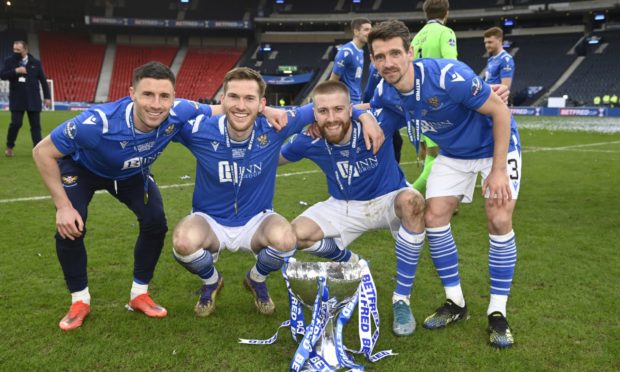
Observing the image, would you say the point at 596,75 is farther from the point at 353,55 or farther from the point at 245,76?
the point at 245,76

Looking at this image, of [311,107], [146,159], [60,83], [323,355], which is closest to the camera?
[323,355]

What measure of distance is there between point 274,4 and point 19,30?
21.5 metres

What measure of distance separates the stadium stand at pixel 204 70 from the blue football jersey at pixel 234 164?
3781 cm

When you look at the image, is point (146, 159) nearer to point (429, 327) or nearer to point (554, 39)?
point (429, 327)

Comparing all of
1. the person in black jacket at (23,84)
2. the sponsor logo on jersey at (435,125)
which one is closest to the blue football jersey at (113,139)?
the sponsor logo on jersey at (435,125)

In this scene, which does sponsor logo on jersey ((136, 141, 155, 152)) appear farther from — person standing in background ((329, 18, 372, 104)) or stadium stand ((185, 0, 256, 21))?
stadium stand ((185, 0, 256, 21))

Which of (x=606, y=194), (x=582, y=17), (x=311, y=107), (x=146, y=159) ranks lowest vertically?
(x=606, y=194)

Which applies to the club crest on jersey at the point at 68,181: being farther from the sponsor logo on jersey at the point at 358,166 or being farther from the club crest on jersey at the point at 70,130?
the sponsor logo on jersey at the point at 358,166

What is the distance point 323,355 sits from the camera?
2.63 meters

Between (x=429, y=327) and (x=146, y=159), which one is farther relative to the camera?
(x=146, y=159)

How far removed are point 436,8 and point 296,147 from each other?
10.2 ft

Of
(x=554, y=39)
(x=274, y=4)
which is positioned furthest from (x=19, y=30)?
(x=554, y=39)

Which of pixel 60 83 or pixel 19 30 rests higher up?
pixel 19 30

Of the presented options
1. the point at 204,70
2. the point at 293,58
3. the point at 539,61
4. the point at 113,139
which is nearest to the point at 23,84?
the point at 113,139
